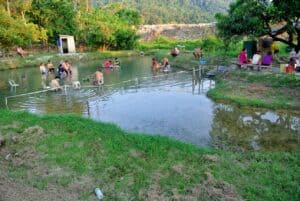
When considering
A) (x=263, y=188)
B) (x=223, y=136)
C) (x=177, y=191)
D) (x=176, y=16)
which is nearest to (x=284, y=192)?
(x=263, y=188)

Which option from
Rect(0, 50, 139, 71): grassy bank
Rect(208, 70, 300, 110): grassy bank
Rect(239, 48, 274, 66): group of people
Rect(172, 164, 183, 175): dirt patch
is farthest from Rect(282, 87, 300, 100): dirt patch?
Rect(0, 50, 139, 71): grassy bank

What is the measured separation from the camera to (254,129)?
12.1 m

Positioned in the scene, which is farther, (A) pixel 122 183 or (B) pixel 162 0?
(B) pixel 162 0

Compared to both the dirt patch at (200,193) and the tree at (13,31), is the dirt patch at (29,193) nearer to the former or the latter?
the dirt patch at (200,193)

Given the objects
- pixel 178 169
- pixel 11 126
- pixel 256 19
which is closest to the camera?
pixel 178 169

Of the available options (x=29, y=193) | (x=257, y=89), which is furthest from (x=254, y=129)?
(x=29, y=193)

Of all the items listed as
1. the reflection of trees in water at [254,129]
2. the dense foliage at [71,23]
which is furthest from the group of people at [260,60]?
the dense foliage at [71,23]

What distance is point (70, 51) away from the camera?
129 ft

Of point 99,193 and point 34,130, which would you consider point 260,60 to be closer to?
point 34,130

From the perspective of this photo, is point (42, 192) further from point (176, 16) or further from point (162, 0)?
point (162, 0)

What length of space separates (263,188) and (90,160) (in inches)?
161

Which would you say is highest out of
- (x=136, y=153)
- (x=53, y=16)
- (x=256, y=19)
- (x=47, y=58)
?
(x=53, y=16)

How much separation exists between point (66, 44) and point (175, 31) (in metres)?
21.0

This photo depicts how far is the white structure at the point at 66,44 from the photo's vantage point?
38938 millimetres
